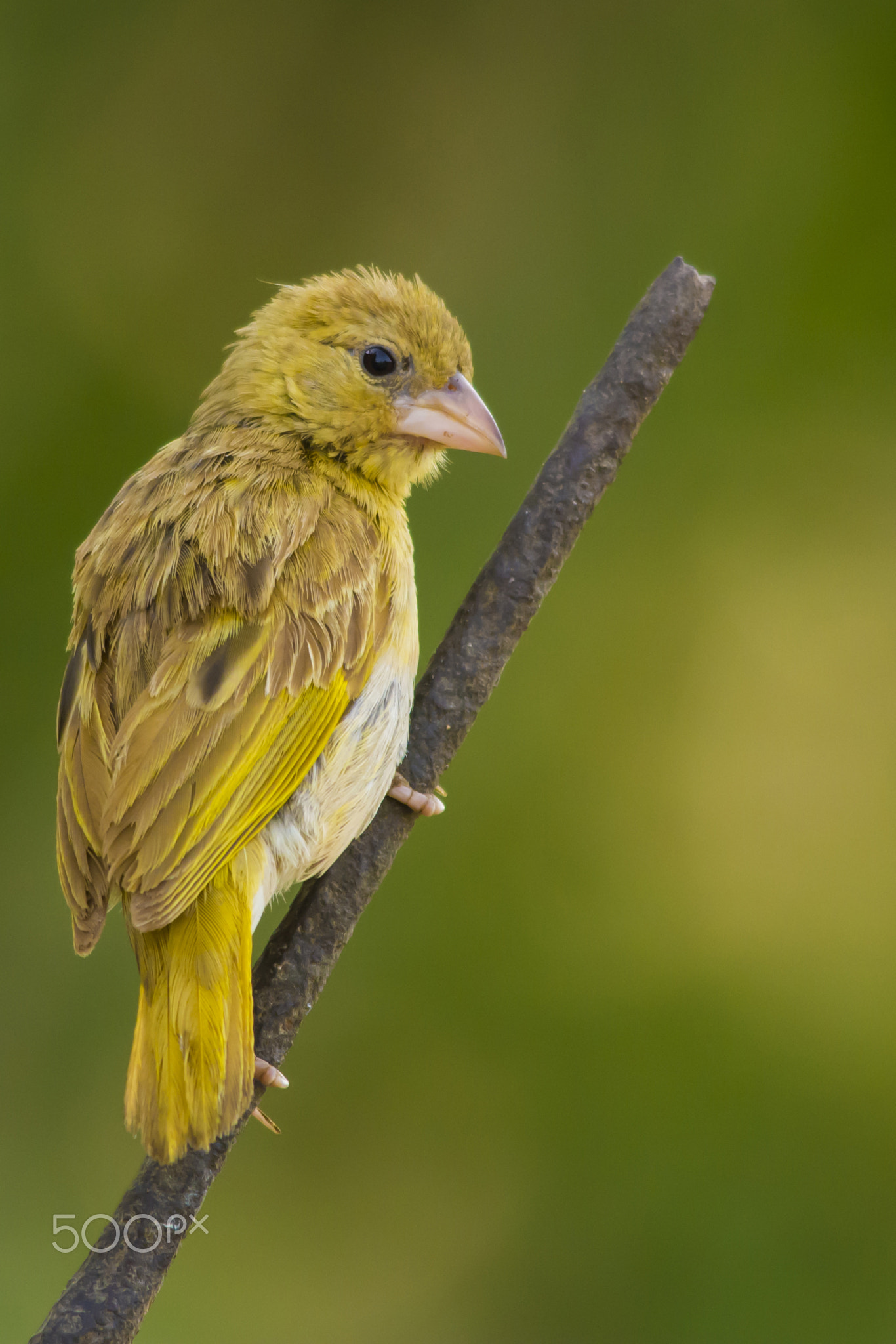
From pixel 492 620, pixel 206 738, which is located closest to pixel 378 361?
pixel 492 620

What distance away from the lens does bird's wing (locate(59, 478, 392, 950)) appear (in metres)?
1.71

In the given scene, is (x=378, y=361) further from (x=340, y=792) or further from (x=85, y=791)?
(x=85, y=791)

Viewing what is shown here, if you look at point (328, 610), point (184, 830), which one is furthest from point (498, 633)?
point (184, 830)

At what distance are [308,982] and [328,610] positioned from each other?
507 mm

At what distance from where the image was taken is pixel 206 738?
1.78 meters

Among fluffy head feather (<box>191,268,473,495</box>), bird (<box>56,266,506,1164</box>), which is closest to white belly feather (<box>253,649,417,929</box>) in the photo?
bird (<box>56,266,506,1164</box>)

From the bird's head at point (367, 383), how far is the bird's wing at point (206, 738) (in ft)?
0.91

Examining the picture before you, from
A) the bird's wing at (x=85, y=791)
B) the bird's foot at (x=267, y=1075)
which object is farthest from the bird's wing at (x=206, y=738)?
the bird's foot at (x=267, y=1075)

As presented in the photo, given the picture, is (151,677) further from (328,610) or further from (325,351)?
(325,351)

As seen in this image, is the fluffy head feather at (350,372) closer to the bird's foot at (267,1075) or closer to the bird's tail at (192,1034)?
the bird's tail at (192,1034)

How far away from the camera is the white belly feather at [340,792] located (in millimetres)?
1907

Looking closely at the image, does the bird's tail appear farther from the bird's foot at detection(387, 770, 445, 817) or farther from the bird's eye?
the bird's eye

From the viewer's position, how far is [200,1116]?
1.62 meters

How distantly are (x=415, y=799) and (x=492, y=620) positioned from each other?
293 millimetres
